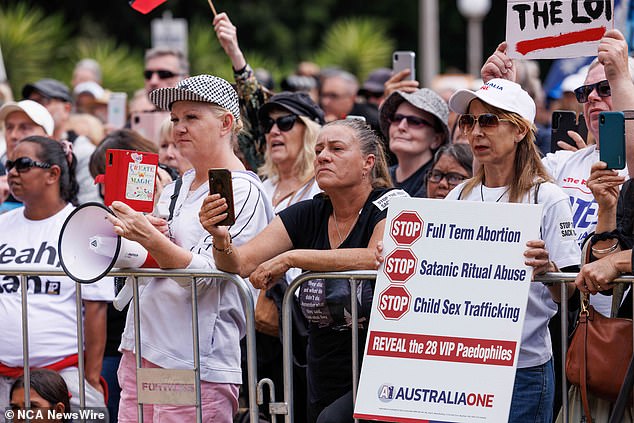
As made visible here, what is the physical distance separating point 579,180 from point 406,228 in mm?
1197

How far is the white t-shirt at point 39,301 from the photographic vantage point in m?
5.75

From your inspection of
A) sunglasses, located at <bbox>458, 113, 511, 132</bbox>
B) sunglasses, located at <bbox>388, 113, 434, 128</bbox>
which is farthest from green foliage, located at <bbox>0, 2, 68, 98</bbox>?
sunglasses, located at <bbox>458, 113, 511, 132</bbox>

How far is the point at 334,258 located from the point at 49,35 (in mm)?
20505

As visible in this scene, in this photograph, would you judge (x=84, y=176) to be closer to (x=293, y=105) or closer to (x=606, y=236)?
(x=293, y=105)

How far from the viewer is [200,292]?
5.10m

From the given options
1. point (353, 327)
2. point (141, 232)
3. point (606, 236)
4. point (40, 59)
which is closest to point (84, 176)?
point (141, 232)

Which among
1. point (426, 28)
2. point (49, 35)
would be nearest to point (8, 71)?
point (49, 35)

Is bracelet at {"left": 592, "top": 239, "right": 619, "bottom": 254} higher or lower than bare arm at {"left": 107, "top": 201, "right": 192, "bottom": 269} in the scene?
lower

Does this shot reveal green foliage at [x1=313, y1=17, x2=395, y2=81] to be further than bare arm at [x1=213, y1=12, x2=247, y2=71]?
Yes

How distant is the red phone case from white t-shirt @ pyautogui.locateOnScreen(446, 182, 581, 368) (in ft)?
5.30

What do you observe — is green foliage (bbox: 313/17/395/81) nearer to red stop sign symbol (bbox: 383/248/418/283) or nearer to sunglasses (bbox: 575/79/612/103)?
sunglasses (bbox: 575/79/612/103)

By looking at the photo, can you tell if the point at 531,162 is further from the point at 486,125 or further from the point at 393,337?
the point at 393,337

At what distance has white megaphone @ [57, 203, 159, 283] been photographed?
16.2ft

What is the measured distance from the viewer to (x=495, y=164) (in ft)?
16.2
